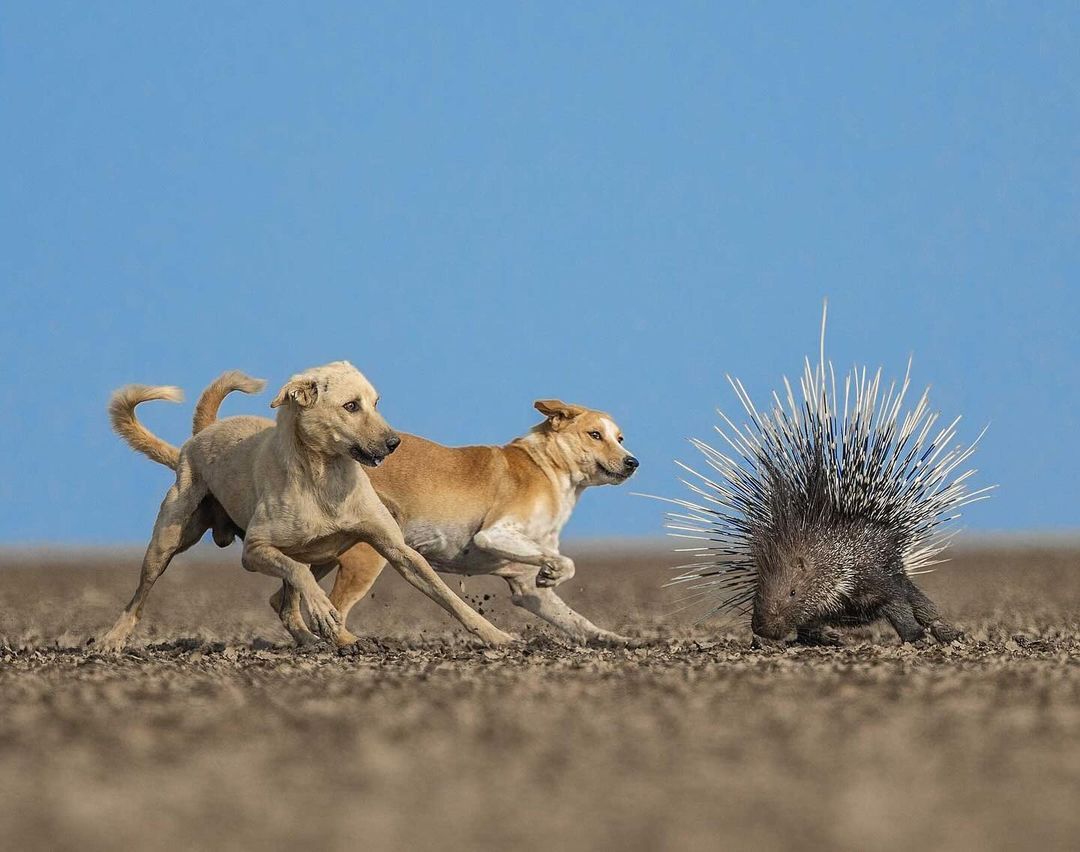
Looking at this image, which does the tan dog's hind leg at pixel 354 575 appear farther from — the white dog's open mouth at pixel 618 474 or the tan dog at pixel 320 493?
the white dog's open mouth at pixel 618 474

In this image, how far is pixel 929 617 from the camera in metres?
9.79

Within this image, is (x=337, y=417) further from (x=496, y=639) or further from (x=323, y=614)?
(x=496, y=639)

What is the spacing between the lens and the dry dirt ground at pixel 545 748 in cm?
355

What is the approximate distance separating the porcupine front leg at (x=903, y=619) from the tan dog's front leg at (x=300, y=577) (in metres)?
3.57

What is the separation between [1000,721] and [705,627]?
7427 millimetres

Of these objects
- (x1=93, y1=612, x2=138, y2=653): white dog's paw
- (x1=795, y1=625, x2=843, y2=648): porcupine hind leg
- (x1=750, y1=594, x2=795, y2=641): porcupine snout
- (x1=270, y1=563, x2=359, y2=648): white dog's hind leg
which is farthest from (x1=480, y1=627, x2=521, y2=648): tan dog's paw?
(x1=93, y1=612, x2=138, y2=653): white dog's paw

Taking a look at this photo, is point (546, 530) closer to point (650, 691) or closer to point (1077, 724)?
point (650, 691)

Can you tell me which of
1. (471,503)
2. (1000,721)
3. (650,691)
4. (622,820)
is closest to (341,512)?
(471,503)

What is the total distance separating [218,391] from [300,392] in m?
1.80

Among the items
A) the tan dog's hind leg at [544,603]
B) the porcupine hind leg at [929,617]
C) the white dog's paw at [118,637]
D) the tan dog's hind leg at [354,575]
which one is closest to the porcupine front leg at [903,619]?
the porcupine hind leg at [929,617]

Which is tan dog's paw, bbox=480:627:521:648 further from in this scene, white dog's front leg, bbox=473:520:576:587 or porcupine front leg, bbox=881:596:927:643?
porcupine front leg, bbox=881:596:927:643

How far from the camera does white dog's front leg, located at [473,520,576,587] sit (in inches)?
386

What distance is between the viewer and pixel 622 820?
12.0 ft

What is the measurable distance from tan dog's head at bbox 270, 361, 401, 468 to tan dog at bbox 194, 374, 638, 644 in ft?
4.56
